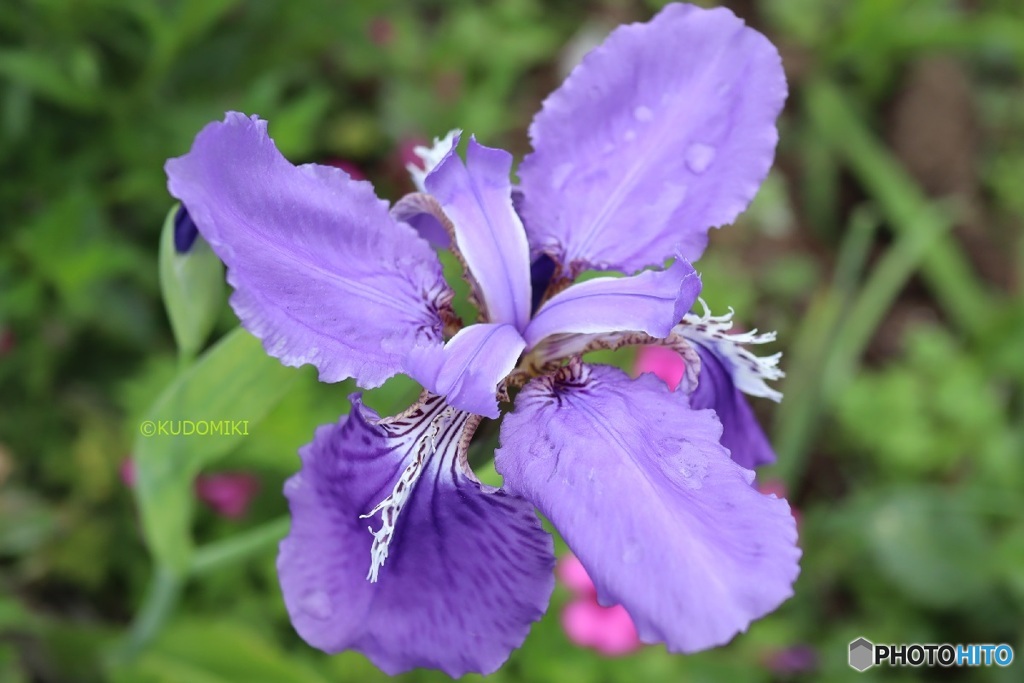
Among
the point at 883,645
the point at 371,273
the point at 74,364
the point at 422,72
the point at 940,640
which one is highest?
the point at 371,273

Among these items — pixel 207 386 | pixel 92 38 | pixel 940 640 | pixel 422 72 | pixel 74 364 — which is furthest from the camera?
pixel 422 72

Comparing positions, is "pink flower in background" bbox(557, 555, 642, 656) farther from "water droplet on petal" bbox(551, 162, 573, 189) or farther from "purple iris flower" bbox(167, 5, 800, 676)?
"water droplet on petal" bbox(551, 162, 573, 189)

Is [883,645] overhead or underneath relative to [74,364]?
underneath

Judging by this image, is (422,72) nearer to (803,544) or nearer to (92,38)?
(92,38)

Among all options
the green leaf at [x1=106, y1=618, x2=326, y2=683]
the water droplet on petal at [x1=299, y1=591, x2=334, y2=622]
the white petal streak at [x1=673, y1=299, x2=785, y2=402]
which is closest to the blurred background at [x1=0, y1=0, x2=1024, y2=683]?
the green leaf at [x1=106, y1=618, x2=326, y2=683]

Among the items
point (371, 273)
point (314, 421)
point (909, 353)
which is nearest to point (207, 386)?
point (371, 273)

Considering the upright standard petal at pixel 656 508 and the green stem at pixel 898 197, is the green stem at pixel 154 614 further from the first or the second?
the green stem at pixel 898 197

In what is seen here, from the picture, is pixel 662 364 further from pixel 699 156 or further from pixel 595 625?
pixel 699 156
